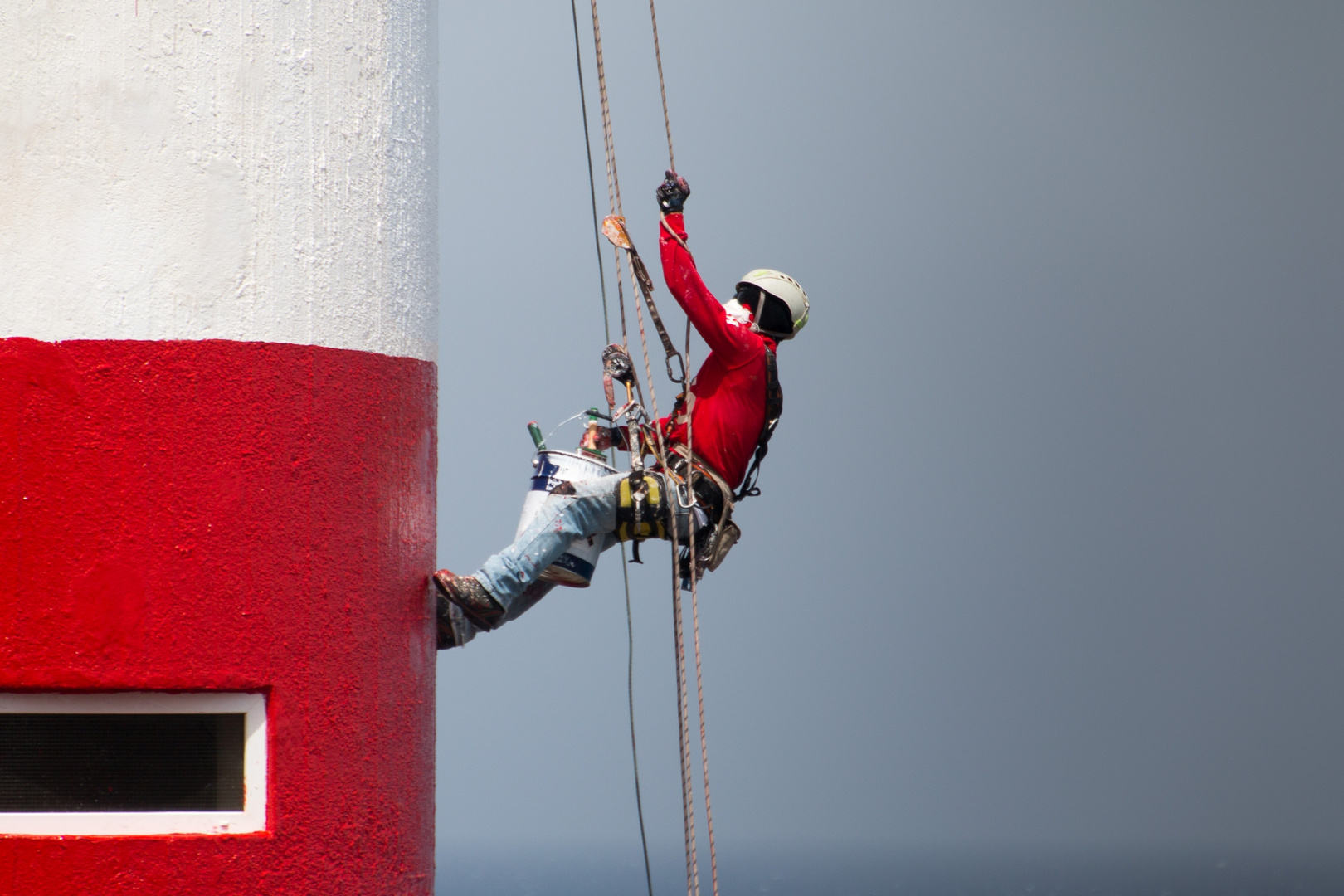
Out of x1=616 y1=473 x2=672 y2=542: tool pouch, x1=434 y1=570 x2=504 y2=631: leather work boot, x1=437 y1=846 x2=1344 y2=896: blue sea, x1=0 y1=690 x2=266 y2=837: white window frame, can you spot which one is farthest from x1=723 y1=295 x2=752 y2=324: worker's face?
x1=437 y1=846 x2=1344 y2=896: blue sea

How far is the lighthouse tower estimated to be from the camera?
534 cm

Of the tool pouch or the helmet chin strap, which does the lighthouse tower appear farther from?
the helmet chin strap

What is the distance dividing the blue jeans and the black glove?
3.80 feet

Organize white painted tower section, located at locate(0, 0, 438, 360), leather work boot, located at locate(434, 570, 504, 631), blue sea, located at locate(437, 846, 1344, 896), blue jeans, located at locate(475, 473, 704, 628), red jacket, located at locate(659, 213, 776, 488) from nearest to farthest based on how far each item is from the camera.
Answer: white painted tower section, located at locate(0, 0, 438, 360) < leather work boot, located at locate(434, 570, 504, 631) < blue jeans, located at locate(475, 473, 704, 628) < red jacket, located at locate(659, 213, 776, 488) < blue sea, located at locate(437, 846, 1344, 896)

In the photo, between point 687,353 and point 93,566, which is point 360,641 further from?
point 687,353

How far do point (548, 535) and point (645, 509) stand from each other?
48 cm

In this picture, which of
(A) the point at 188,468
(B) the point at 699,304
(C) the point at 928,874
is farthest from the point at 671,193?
(C) the point at 928,874

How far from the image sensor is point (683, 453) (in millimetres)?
7531

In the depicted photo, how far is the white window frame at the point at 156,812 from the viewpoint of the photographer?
534 cm

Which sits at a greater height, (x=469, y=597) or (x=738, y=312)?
(x=738, y=312)

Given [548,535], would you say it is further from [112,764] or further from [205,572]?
[112,764]

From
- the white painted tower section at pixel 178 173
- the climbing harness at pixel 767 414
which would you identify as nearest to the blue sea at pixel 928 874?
the climbing harness at pixel 767 414

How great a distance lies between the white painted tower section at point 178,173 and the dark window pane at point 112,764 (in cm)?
123

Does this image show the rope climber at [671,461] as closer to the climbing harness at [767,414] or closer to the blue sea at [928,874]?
the climbing harness at [767,414]
